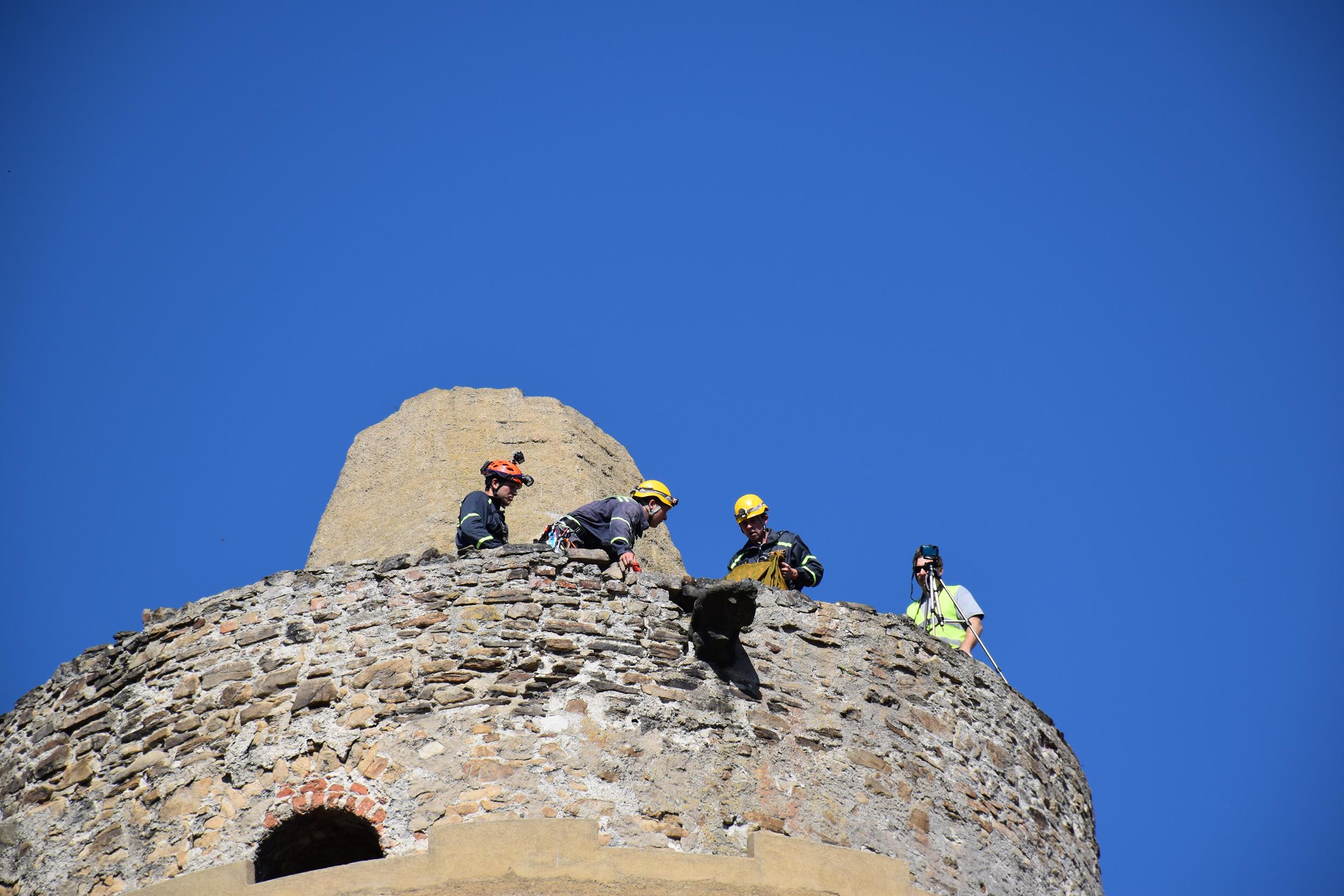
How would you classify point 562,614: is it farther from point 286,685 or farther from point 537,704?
point 286,685

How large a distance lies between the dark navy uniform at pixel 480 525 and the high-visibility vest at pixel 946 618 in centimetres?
318

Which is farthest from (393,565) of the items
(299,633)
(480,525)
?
(480,525)

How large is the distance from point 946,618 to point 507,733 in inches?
171

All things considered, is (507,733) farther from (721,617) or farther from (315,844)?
(721,617)

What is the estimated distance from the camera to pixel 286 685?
9938 mm

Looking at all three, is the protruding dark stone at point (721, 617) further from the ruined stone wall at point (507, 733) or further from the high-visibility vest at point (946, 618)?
the high-visibility vest at point (946, 618)

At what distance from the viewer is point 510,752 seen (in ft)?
30.7

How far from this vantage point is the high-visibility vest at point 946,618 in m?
12.4

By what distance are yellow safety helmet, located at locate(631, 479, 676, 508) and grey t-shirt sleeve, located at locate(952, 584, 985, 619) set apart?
7.65 ft

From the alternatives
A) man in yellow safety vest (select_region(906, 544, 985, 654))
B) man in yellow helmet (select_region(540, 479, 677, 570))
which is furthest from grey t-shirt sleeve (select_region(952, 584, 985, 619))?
man in yellow helmet (select_region(540, 479, 677, 570))

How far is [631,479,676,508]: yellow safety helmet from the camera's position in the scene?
1234 cm

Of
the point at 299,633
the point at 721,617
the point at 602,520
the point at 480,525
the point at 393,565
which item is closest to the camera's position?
the point at 721,617

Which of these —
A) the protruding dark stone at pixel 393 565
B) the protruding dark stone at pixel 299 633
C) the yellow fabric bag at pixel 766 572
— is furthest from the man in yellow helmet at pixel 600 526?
the protruding dark stone at pixel 299 633

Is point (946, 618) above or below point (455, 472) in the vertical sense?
below
